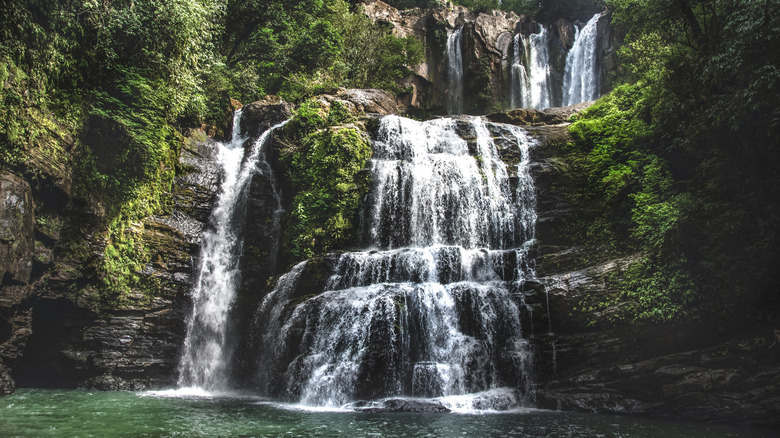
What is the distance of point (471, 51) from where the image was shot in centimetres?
3238

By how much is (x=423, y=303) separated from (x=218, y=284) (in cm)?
785

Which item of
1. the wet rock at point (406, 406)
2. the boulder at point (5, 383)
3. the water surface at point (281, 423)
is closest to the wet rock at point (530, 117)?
the water surface at point (281, 423)

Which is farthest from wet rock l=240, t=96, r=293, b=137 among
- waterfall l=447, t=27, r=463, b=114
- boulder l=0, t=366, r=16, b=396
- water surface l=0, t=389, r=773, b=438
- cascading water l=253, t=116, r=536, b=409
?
waterfall l=447, t=27, r=463, b=114

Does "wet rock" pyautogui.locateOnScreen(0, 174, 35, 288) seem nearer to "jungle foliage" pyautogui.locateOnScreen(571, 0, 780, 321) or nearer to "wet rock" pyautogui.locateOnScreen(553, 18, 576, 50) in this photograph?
"jungle foliage" pyautogui.locateOnScreen(571, 0, 780, 321)

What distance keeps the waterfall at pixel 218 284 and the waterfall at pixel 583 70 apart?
71.7 ft

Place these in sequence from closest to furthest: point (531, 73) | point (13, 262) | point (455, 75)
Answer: point (13, 262), point (531, 73), point (455, 75)

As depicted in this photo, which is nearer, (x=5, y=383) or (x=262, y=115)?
(x=5, y=383)

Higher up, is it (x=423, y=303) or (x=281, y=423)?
(x=423, y=303)

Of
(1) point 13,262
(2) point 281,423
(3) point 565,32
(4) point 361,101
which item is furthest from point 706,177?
(3) point 565,32

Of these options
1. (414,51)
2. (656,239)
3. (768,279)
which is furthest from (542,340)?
(414,51)

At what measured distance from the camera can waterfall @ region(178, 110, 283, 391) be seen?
45.4 feet

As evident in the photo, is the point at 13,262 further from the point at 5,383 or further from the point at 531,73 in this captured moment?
the point at 531,73

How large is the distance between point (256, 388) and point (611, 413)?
31.6 ft

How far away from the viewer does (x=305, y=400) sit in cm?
1041
